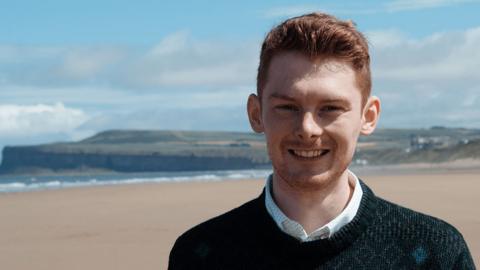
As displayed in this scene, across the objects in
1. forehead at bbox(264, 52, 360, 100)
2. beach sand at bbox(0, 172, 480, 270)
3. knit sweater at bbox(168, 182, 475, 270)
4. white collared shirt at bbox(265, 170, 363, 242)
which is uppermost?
forehead at bbox(264, 52, 360, 100)

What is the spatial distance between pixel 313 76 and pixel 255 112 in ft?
0.81

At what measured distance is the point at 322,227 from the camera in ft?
7.95

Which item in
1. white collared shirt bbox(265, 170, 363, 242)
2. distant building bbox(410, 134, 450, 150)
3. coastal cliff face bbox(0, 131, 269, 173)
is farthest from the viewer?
coastal cliff face bbox(0, 131, 269, 173)

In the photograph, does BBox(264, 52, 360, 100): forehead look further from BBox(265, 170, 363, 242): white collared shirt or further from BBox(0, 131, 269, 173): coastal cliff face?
BBox(0, 131, 269, 173): coastal cliff face

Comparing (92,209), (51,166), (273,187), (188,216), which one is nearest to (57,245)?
(188,216)

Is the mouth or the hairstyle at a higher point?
the hairstyle

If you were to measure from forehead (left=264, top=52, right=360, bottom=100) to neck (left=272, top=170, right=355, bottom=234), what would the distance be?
9.3 inches

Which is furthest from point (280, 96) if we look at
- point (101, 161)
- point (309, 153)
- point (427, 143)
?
point (101, 161)

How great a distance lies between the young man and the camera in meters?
2.35

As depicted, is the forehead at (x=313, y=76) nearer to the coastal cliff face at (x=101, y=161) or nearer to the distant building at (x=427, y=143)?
the distant building at (x=427, y=143)

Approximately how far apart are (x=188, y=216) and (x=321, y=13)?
15245 millimetres

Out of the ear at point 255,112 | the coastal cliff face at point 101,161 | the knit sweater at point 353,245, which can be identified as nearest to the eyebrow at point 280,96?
the ear at point 255,112

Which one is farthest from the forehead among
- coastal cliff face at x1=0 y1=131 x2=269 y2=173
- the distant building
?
coastal cliff face at x1=0 y1=131 x2=269 y2=173

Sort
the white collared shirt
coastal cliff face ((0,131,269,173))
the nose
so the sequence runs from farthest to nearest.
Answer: coastal cliff face ((0,131,269,173)) → the white collared shirt → the nose
